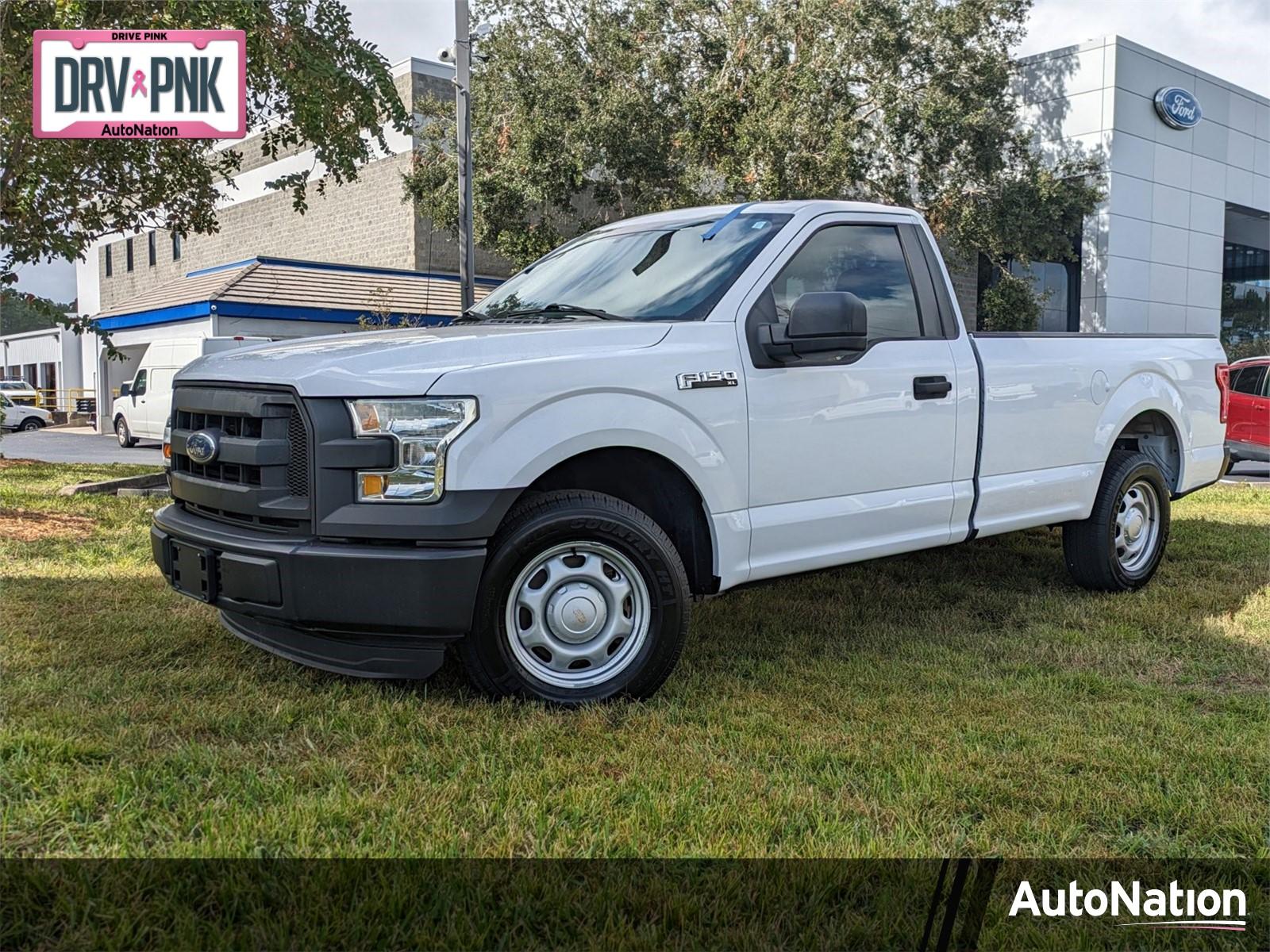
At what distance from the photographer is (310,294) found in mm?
25125

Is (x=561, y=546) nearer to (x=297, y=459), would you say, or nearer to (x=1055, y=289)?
(x=297, y=459)

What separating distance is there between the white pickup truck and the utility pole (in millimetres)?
10232

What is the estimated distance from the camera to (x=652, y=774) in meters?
3.41

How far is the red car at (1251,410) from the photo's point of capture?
1446cm

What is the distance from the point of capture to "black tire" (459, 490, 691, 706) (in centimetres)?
392

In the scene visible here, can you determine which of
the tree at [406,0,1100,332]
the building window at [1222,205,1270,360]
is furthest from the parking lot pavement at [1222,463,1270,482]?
the building window at [1222,205,1270,360]

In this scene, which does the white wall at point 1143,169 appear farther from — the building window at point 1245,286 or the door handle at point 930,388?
the door handle at point 930,388

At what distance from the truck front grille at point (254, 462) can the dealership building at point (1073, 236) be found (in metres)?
20.4

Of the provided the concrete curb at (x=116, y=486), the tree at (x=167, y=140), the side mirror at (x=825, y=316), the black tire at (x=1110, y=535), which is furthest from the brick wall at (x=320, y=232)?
the side mirror at (x=825, y=316)

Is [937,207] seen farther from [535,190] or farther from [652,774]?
[652,774]

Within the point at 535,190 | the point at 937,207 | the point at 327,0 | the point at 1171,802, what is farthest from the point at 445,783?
the point at 937,207

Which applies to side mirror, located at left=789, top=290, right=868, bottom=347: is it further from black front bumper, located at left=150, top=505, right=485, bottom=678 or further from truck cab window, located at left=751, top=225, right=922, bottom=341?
black front bumper, located at left=150, top=505, right=485, bottom=678

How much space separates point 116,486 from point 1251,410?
14.1m

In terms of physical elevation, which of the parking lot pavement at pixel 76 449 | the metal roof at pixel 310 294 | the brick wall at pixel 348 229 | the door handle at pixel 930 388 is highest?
the brick wall at pixel 348 229
